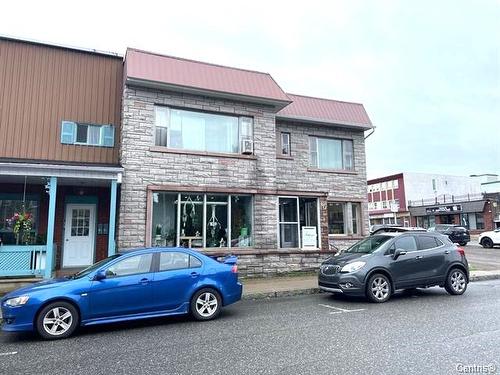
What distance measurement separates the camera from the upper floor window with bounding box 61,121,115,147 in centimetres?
1305

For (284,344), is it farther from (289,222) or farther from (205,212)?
(289,222)

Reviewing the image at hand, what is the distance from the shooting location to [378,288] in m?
9.20

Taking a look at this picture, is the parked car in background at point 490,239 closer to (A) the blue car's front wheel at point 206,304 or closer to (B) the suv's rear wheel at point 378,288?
(B) the suv's rear wheel at point 378,288

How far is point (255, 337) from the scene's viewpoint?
6141mm

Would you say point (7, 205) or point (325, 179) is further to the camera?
point (325, 179)

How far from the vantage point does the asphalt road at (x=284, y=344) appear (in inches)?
189

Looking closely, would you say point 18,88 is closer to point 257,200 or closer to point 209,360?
point 257,200

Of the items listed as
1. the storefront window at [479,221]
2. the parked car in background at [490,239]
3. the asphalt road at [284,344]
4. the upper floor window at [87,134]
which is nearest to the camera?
the asphalt road at [284,344]

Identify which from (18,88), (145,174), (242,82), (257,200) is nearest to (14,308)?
(145,174)

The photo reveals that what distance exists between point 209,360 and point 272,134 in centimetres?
1021

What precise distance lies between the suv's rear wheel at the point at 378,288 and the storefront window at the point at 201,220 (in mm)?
5057

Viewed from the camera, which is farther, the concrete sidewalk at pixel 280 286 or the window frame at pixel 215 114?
the window frame at pixel 215 114

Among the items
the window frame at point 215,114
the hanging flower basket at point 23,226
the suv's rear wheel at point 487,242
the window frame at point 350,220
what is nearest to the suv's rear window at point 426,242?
the window frame at point 215,114

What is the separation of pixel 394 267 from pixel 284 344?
4.88 meters
